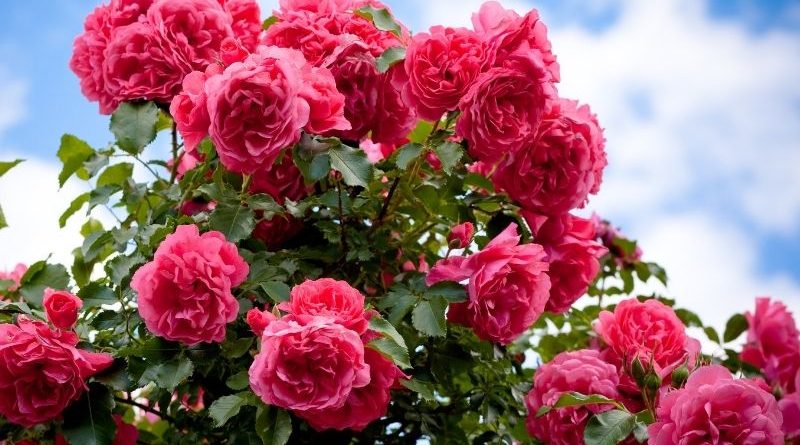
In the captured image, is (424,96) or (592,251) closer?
(424,96)

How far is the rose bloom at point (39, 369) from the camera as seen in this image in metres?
1.24

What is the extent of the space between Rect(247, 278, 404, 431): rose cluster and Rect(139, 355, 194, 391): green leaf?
0.13m

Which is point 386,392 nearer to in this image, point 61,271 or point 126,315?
point 126,315

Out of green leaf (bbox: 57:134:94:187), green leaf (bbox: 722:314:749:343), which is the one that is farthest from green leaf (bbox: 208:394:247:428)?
green leaf (bbox: 722:314:749:343)

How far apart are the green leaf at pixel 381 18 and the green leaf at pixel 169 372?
568 millimetres

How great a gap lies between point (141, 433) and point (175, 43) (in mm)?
774

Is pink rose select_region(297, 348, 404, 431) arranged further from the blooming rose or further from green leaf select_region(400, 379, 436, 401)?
the blooming rose

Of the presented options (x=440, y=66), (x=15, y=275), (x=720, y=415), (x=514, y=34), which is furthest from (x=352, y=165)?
(x=15, y=275)

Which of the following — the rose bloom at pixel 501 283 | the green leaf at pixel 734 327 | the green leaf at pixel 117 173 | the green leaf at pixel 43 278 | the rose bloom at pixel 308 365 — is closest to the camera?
the rose bloom at pixel 308 365

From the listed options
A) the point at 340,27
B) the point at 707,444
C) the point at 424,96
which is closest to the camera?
the point at 707,444

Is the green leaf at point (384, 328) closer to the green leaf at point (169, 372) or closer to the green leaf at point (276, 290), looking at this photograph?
the green leaf at point (276, 290)

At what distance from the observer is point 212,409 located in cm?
118

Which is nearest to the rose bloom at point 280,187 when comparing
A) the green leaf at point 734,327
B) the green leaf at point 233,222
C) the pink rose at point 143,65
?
the green leaf at point 233,222

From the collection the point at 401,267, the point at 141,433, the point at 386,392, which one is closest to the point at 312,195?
the point at 401,267
